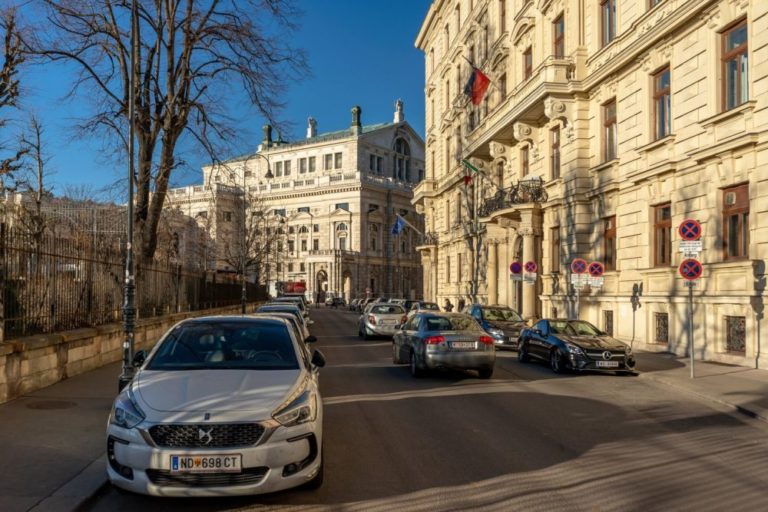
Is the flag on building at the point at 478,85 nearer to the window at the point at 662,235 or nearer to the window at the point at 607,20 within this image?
the window at the point at 607,20

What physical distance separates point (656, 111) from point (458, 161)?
2608cm

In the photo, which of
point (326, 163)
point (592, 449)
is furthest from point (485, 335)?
point (326, 163)

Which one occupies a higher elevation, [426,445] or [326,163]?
[326,163]

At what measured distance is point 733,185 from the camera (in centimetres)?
1769

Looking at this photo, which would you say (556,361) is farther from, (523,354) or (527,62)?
(527,62)

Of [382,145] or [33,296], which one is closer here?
[33,296]

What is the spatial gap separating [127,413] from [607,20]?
2434 centimetres

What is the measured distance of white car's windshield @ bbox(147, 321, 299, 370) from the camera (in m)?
7.08

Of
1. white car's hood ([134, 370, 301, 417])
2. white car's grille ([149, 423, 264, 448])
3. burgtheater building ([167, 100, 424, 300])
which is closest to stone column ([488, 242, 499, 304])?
white car's hood ([134, 370, 301, 417])

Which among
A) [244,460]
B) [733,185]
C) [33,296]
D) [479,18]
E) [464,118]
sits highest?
[479,18]

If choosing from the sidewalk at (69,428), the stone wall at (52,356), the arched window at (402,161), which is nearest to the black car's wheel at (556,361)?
the sidewalk at (69,428)

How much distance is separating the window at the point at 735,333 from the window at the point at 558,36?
15166 mm

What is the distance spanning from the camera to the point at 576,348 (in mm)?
16156

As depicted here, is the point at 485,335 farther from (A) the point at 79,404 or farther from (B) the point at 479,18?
(B) the point at 479,18
